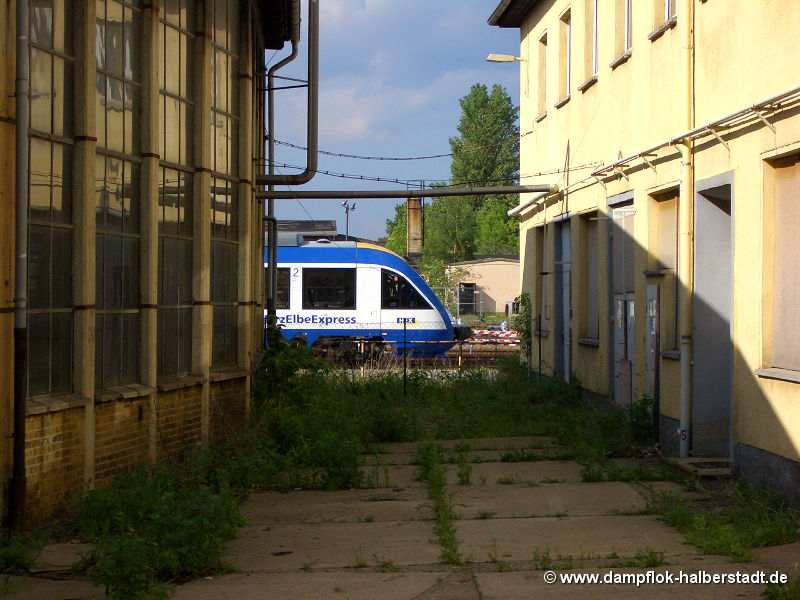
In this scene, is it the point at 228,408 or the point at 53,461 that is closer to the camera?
the point at 53,461

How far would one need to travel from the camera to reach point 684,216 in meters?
10.2

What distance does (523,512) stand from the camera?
7992 millimetres

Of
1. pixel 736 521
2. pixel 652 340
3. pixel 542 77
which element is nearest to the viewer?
pixel 736 521

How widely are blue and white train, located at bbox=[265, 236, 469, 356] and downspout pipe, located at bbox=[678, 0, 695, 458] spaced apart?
14.6 metres

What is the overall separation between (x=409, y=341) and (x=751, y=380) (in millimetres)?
15559

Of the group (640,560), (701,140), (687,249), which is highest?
(701,140)

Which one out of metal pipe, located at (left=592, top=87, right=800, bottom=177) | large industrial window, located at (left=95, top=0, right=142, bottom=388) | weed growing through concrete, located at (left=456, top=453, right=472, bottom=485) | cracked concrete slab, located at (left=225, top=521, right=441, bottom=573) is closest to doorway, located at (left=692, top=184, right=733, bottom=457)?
metal pipe, located at (left=592, top=87, right=800, bottom=177)

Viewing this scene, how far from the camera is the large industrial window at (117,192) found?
854cm

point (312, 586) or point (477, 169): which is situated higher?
point (477, 169)

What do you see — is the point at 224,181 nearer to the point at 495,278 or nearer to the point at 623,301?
the point at 623,301

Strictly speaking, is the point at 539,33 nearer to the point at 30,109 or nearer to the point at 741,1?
the point at 741,1

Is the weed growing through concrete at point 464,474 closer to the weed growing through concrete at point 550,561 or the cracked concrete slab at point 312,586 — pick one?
the weed growing through concrete at point 550,561

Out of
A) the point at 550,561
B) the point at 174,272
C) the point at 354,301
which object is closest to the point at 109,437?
the point at 174,272

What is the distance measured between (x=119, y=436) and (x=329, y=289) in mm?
16305
